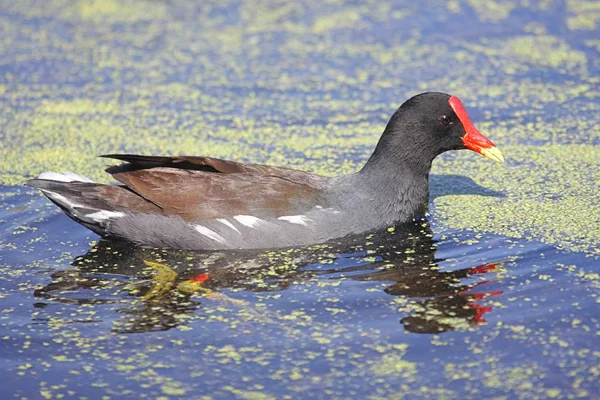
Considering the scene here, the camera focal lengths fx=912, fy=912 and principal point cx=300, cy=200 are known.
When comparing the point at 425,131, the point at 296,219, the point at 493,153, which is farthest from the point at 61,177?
the point at 493,153

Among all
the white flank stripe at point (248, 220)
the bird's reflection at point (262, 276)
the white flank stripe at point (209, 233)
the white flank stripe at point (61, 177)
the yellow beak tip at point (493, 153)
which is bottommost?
the bird's reflection at point (262, 276)

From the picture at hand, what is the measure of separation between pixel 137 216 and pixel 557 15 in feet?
16.4

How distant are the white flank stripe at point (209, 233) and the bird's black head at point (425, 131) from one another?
947 millimetres

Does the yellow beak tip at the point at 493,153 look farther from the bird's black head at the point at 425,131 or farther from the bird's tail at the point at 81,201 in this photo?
the bird's tail at the point at 81,201

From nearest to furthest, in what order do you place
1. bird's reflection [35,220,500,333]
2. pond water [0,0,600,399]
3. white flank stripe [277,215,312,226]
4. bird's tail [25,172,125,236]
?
pond water [0,0,600,399], bird's reflection [35,220,500,333], white flank stripe [277,215,312,226], bird's tail [25,172,125,236]

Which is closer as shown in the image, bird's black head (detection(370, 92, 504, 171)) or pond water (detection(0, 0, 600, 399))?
pond water (detection(0, 0, 600, 399))

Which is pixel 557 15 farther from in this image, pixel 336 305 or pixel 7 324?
pixel 7 324

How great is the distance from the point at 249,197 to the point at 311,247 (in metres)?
0.40

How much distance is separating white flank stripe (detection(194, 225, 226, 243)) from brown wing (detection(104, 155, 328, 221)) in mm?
52

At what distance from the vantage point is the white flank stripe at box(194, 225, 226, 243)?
4605 mm

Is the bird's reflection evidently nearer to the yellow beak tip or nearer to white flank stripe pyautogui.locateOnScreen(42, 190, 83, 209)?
white flank stripe pyautogui.locateOnScreen(42, 190, 83, 209)

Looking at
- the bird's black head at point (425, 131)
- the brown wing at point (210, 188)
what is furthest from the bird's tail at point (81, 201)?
the bird's black head at point (425, 131)

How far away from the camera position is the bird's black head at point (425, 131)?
487cm

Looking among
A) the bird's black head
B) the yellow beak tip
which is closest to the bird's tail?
the bird's black head
